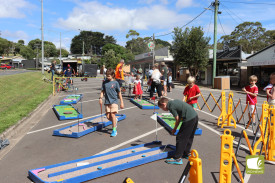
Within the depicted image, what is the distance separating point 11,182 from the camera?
13.5 feet

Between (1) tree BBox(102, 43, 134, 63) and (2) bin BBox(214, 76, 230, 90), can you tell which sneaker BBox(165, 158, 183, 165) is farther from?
(1) tree BBox(102, 43, 134, 63)

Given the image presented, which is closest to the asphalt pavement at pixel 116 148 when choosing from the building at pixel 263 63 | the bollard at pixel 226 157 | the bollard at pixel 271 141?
the bollard at pixel 271 141

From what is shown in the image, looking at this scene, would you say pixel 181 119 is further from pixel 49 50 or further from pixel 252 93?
pixel 49 50

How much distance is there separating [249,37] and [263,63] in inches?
1527

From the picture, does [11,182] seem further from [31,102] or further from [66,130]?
[31,102]

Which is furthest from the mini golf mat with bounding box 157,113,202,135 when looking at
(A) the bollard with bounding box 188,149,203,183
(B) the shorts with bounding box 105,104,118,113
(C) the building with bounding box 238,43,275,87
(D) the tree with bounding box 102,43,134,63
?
(D) the tree with bounding box 102,43,134,63

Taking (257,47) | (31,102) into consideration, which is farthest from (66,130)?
(257,47)

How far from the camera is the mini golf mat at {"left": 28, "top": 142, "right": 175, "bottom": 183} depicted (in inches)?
159

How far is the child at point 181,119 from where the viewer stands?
4586mm

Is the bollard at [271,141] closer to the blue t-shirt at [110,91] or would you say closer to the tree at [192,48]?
the blue t-shirt at [110,91]

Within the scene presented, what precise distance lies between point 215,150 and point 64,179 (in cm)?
→ 359

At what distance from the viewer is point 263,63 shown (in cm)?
2144

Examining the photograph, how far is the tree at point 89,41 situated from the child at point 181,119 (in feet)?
400

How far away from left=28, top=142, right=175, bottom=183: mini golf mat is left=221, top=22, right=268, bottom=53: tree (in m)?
54.7
